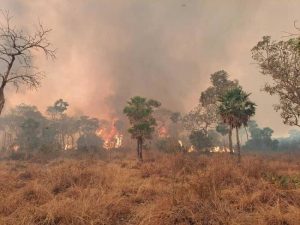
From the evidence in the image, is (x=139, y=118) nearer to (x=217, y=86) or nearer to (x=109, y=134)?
(x=217, y=86)

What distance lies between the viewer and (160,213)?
684 cm

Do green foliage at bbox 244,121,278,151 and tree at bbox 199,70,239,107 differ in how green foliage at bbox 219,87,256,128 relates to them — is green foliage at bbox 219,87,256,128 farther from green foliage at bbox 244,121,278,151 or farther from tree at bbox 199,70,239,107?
green foliage at bbox 244,121,278,151

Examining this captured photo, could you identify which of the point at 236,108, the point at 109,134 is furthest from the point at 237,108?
the point at 109,134

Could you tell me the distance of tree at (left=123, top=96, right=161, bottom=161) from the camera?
4647cm

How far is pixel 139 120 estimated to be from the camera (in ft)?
159

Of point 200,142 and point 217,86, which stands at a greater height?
point 217,86

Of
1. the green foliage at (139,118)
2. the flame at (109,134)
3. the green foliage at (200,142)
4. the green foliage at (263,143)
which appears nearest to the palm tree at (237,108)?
the green foliage at (139,118)

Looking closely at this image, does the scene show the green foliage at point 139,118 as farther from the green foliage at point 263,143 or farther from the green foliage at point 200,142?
the green foliage at point 263,143

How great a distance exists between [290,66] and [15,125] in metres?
94.7

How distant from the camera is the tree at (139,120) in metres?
46.5

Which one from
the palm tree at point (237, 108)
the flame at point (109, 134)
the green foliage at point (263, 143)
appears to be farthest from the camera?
the flame at point (109, 134)

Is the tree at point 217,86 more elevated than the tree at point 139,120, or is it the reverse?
the tree at point 217,86

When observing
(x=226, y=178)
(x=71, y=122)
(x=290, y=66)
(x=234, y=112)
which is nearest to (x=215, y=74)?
(x=234, y=112)

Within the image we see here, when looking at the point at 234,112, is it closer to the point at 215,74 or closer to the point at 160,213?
the point at 215,74
